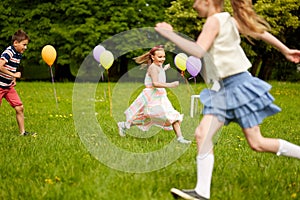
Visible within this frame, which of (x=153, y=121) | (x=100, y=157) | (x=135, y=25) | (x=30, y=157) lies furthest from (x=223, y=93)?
(x=135, y=25)

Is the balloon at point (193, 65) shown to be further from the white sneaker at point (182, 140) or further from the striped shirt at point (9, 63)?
the striped shirt at point (9, 63)

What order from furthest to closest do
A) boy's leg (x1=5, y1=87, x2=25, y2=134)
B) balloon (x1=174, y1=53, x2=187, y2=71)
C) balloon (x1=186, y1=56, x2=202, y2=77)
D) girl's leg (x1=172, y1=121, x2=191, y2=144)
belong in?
balloon (x1=186, y1=56, x2=202, y2=77)
balloon (x1=174, y1=53, x2=187, y2=71)
boy's leg (x1=5, y1=87, x2=25, y2=134)
girl's leg (x1=172, y1=121, x2=191, y2=144)

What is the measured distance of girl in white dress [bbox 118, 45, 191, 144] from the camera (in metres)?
6.36

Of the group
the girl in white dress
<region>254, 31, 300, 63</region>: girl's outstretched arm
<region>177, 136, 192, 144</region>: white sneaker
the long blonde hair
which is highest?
<region>254, 31, 300, 63</region>: girl's outstretched arm

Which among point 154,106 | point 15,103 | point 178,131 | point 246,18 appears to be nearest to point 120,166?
point 246,18

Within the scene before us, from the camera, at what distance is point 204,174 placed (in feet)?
11.6

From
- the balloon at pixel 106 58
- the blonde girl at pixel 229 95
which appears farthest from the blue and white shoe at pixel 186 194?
the balloon at pixel 106 58

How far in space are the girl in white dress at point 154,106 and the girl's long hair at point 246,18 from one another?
2638 mm

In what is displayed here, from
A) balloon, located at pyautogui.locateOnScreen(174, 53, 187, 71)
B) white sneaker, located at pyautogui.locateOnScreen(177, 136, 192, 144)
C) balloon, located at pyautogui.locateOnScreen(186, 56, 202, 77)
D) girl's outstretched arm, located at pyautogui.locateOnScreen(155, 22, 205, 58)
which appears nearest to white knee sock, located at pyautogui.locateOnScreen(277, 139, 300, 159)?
girl's outstretched arm, located at pyautogui.locateOnScreen(155, 22, 205, 58)

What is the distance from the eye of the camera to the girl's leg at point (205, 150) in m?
3.49

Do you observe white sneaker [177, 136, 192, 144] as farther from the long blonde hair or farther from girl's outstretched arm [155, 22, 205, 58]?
girl's outstretched arm [155, 22, 205, 58]

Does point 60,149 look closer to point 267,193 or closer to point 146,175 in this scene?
point 146,175

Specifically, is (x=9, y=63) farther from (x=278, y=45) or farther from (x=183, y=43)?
(x=278, y=45)

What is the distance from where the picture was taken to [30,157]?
4805mm
